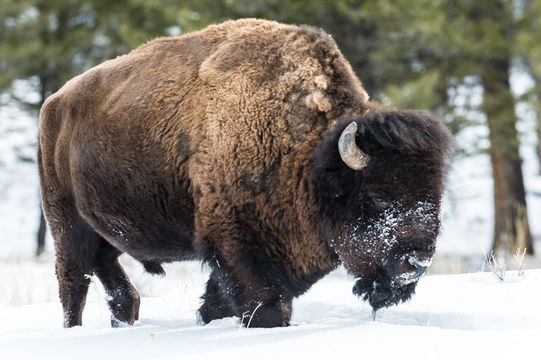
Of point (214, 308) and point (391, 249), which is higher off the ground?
point (391, 249)

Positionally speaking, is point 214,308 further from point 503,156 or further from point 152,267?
point 503,156

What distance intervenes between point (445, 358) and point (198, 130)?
2.35m

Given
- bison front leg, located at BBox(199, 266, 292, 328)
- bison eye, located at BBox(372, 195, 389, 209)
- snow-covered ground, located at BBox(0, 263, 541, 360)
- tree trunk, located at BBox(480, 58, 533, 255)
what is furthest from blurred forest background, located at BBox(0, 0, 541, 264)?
bison front leg, located at BBox(199, 266, 292, 328)

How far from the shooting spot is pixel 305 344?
249 centimetres

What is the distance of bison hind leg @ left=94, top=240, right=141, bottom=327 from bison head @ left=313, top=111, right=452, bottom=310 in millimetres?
2080

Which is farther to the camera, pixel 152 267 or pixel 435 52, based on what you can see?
pixel 435 52

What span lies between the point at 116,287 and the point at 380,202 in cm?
266

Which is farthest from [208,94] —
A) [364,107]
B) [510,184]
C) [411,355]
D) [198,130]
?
[510,184]

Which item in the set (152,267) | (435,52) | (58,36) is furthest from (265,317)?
(58,36)

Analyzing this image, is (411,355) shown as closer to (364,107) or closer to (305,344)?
(305,344)

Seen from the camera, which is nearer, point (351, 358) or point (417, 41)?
point (351, 358)

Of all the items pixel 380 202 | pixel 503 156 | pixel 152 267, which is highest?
pixel 503 156

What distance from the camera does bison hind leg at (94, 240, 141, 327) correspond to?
488 centimetres

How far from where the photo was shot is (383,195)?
3.39m
